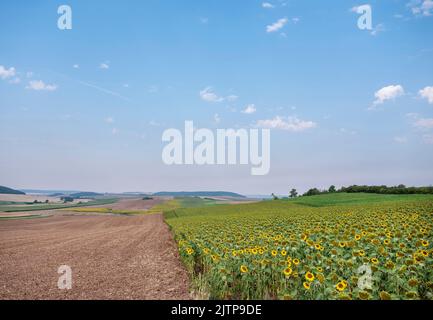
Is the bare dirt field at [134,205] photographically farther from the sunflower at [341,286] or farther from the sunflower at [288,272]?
the sunflower at [341,286]

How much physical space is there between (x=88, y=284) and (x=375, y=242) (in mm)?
8359

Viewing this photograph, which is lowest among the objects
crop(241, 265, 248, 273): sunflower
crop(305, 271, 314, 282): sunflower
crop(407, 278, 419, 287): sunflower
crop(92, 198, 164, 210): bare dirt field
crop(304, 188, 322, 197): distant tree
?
crop(92, 198, 164, 210): bare dirt field

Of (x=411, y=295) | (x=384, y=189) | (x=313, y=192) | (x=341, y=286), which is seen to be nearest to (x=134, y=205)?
(x=313, y=192)

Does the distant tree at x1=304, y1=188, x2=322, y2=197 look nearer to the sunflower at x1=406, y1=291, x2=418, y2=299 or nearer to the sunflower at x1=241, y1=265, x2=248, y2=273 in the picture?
the sunflower at x1=241, y1=265, x2=248, y2=273

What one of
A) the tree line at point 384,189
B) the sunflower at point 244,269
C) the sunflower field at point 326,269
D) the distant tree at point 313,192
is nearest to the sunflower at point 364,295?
the sunflower field at point 326,269

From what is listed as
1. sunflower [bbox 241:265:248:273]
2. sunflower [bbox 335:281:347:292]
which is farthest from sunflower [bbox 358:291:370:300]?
sunflower [bbox 241:265:248:273]

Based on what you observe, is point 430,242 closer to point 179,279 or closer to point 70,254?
point 179,279

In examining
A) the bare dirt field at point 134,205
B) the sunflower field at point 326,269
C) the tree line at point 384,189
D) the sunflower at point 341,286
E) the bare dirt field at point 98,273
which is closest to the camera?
the sunflower at point 341,286

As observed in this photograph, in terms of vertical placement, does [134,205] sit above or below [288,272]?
below

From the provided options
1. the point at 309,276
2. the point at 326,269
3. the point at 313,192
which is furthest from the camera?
the point at 313,192

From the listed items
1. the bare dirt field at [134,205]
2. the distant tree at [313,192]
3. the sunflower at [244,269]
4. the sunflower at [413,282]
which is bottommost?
the bare dirt field at [134,205]

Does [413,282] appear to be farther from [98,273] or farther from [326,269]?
[98,273]
